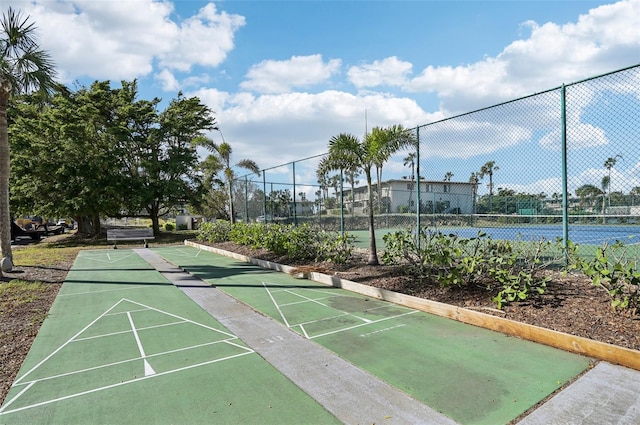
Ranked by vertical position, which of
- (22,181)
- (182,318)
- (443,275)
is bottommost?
(182,318)

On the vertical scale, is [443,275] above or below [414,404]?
above

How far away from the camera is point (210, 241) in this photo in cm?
1844

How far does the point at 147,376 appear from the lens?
3828mm

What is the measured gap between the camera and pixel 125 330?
546 centimetres

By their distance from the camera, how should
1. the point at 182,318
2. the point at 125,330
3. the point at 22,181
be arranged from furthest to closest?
the point at 22,181
the point at 182,318
the point at 125,330

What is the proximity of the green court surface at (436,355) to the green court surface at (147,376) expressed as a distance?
3.30 feet

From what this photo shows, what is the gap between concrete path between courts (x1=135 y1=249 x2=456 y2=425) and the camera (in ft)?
9.78

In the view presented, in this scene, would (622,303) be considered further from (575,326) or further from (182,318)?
(182,318)

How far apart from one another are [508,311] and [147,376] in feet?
15.5

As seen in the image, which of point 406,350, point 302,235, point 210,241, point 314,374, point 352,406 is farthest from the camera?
point 210,241

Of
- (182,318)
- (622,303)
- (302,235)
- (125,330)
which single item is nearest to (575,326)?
(622,303)

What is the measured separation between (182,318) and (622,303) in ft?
20.6

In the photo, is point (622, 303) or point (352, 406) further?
point (622, 303)

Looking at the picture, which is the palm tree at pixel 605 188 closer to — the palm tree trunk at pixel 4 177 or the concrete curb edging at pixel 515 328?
the concrete curb edging at pixel 515 328
